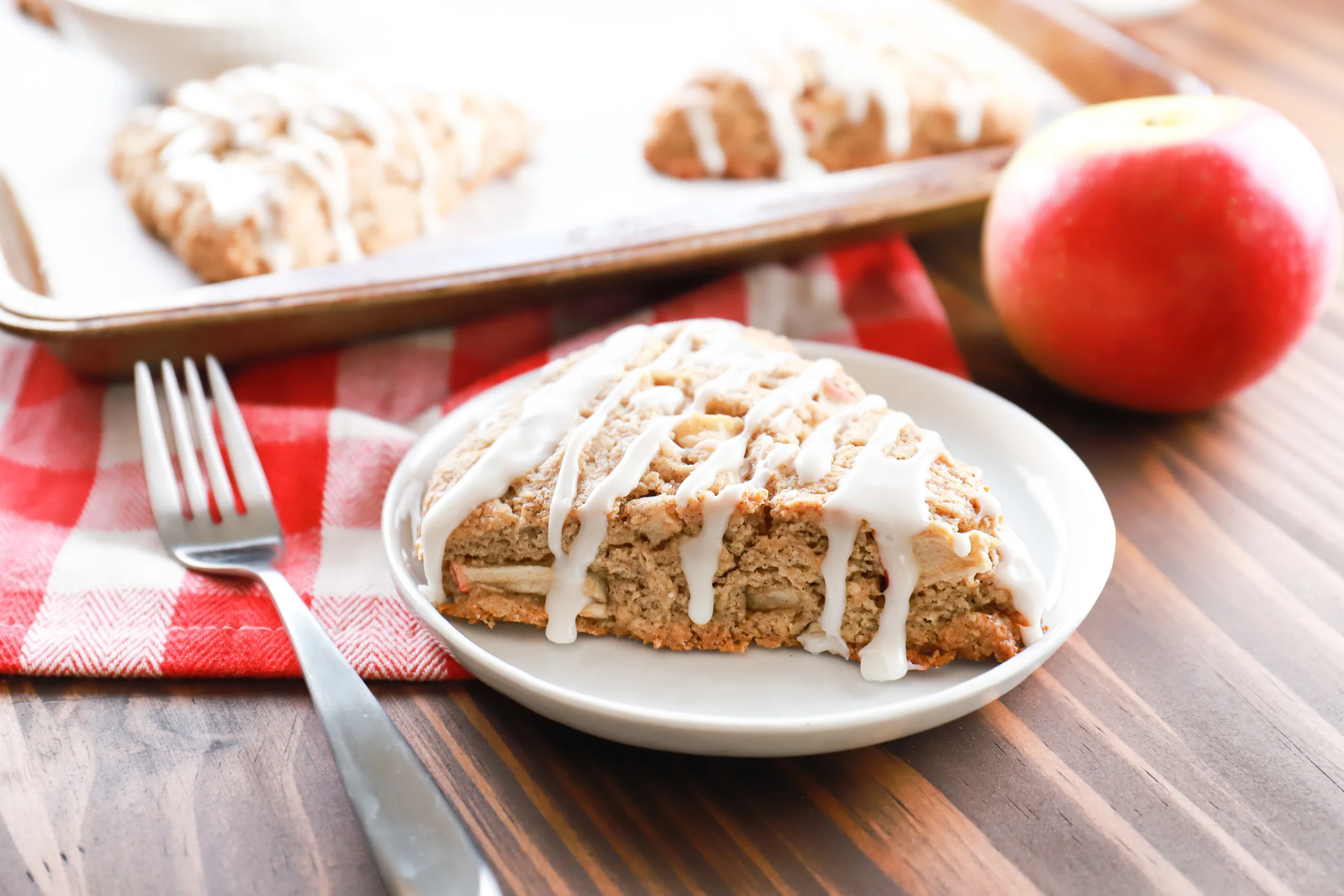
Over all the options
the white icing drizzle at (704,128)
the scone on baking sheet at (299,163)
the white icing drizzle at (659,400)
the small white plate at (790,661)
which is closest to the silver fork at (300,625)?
the small white plate at (790,661)

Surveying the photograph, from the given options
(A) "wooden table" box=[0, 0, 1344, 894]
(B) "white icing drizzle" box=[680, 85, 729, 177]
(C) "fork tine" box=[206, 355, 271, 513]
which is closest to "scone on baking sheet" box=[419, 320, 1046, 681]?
(A) "wooden table" box=[0, 0, 1344, 894]

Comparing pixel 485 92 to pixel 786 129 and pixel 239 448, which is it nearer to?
pixel 786 129

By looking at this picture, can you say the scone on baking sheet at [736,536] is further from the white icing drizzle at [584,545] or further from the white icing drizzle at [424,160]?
the white icing drizzle at [424,160]

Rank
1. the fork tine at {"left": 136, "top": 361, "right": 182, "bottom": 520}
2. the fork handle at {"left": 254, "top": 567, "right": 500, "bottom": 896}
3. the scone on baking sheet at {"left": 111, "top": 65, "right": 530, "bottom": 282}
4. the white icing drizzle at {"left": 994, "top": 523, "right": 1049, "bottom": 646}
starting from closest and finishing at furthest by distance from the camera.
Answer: the fork handle at {"left": 254, "top": 567, "right": 500, "bottom": 896} → the white icing drizzle at {"left": 994, "top": 523, "right": 1049, "bottom": 646} → the fork tine at {"left": 136, "top": 361, "right": 182, "bottom": 520} → the scone on baking sheet at {"left": 111, "top": 65, "right": 530, "bottom": 282}

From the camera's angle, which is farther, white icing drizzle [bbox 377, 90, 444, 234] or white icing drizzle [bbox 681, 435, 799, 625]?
white icing drizzle [bbox 377, 90, 444, 234]

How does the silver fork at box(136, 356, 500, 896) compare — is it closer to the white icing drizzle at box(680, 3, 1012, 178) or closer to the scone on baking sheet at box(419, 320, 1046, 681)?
the scone on baking sheet at box(419, 320, 1046, 681)

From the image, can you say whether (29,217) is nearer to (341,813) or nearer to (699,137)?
(699,137)
